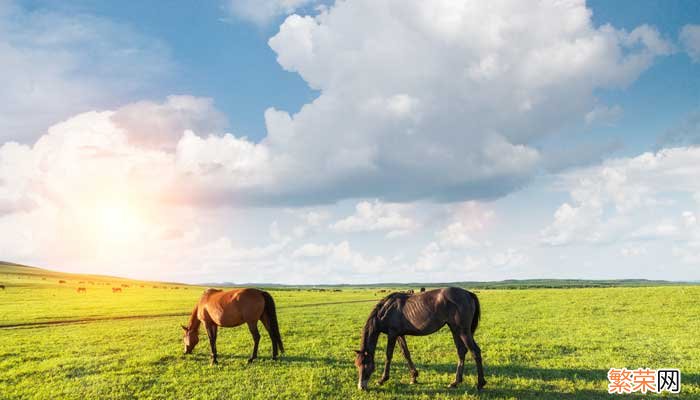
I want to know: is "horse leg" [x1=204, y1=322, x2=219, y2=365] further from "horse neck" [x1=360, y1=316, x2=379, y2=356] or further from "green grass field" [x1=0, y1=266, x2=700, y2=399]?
"horse neck" [x1=360, y1=316, x2=379, y2=356]

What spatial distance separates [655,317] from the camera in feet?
89.2

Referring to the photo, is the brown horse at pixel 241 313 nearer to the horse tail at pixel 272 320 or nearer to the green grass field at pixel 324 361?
the horse tail at pixel 272 320

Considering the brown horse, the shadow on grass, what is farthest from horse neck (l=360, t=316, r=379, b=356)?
the brown horse

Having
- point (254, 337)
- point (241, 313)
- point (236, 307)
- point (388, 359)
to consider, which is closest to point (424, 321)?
point (388, 359)

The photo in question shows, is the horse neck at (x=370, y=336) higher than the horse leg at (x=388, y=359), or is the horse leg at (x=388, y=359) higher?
the horse neck at (x=370, y=336)

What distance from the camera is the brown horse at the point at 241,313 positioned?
15.0 metres

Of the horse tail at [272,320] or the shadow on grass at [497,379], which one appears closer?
the shadow on grass at [497,379]

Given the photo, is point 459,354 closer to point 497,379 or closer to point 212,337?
point 497,379

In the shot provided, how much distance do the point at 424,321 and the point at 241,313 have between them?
21.8 ft

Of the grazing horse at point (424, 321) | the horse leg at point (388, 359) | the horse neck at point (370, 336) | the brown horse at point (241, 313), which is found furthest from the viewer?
the brown horse at point (241, 313)

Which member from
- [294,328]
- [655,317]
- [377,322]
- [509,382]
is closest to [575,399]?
[509,382]

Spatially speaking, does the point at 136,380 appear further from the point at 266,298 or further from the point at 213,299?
the point at 266,298

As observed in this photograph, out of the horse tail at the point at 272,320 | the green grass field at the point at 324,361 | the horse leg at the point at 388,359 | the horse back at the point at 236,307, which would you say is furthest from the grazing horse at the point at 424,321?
the horse back at the point at 236,307

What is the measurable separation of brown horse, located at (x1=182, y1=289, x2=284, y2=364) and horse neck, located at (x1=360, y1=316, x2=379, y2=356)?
418 centimetres
